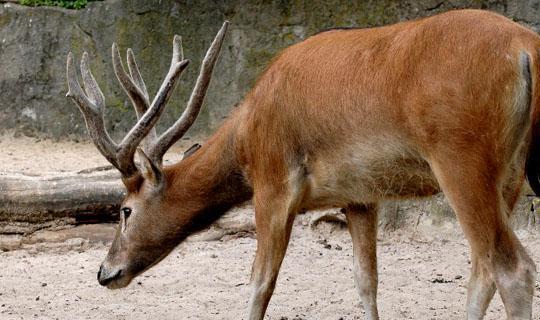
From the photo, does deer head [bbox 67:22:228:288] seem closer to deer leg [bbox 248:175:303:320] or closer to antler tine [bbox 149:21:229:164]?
antler tine [bbox 149:21:229:164]

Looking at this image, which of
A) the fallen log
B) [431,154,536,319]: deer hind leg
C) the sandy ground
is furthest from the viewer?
Answer: the fallen log

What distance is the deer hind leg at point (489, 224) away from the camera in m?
4.85

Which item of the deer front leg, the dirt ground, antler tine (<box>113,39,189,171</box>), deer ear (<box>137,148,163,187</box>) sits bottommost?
the dirt ground

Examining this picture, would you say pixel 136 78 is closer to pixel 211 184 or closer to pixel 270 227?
pixel 211 184

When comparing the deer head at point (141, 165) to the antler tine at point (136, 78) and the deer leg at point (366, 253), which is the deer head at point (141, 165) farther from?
the deer leg at point (366, 253)

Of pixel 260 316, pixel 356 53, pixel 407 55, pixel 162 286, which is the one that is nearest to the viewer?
pixel 407 55

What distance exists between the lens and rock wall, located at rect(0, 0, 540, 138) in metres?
9.28

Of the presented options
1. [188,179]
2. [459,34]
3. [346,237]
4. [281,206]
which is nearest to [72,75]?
[188,179]

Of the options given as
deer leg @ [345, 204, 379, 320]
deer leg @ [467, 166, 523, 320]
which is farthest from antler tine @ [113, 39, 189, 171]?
deer leg @ [467, 166, 523, 320]

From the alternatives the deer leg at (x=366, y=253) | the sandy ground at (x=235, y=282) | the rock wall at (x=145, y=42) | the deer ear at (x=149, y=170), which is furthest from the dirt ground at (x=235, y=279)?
the rock wall at (x=145, y=42)

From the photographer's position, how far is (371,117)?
529 cm

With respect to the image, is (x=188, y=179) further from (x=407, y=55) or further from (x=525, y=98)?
(x=525, y=98)

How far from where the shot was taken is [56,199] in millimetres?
7875

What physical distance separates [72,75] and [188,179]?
946 millimetres
